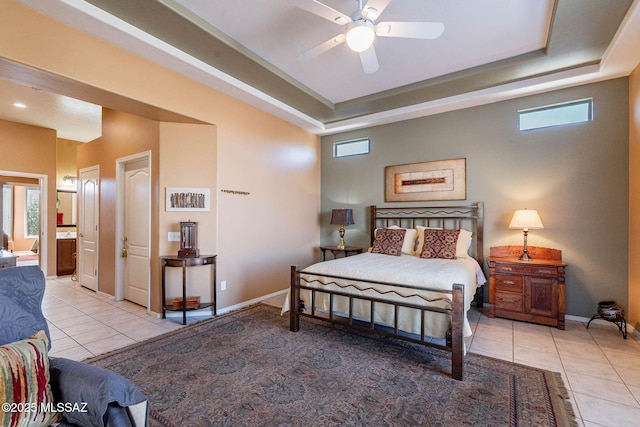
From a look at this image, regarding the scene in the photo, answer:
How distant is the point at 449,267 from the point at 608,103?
9.39ft

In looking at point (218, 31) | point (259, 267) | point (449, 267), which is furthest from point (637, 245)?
point (218, 31)

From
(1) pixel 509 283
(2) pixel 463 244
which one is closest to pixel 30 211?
(2) pixel 463 244

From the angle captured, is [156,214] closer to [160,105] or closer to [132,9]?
[160,105]

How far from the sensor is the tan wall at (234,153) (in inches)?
97.4

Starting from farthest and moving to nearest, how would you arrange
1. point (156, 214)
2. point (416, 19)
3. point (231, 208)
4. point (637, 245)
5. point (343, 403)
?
point (231, 208) → point (156, 214) → point (637, 245) → point (416, 19) → point (343, 403)

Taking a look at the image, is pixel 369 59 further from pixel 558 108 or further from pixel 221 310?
pixel 221 310

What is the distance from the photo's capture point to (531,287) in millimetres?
3543

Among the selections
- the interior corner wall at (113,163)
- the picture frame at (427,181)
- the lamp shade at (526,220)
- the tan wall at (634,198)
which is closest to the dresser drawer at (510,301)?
the lamp shade at (526,220)

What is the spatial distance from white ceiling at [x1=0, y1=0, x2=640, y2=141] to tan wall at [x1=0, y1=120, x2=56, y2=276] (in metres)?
1.45

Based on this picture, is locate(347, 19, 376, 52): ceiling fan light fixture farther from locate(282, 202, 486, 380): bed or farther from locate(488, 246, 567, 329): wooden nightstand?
locate(488, 246, 567, 329): wooden nightstand

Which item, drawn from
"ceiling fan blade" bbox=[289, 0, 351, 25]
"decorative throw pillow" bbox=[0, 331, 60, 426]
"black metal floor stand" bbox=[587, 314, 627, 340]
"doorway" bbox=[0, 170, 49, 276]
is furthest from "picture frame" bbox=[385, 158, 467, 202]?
"doorway" bbox=[0, 170, 49, 276]

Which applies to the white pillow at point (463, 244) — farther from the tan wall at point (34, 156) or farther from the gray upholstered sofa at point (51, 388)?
the tan wall at point (34, 156)

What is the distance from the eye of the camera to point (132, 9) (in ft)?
8.34

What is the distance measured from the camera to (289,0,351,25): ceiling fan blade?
2.16 meters
